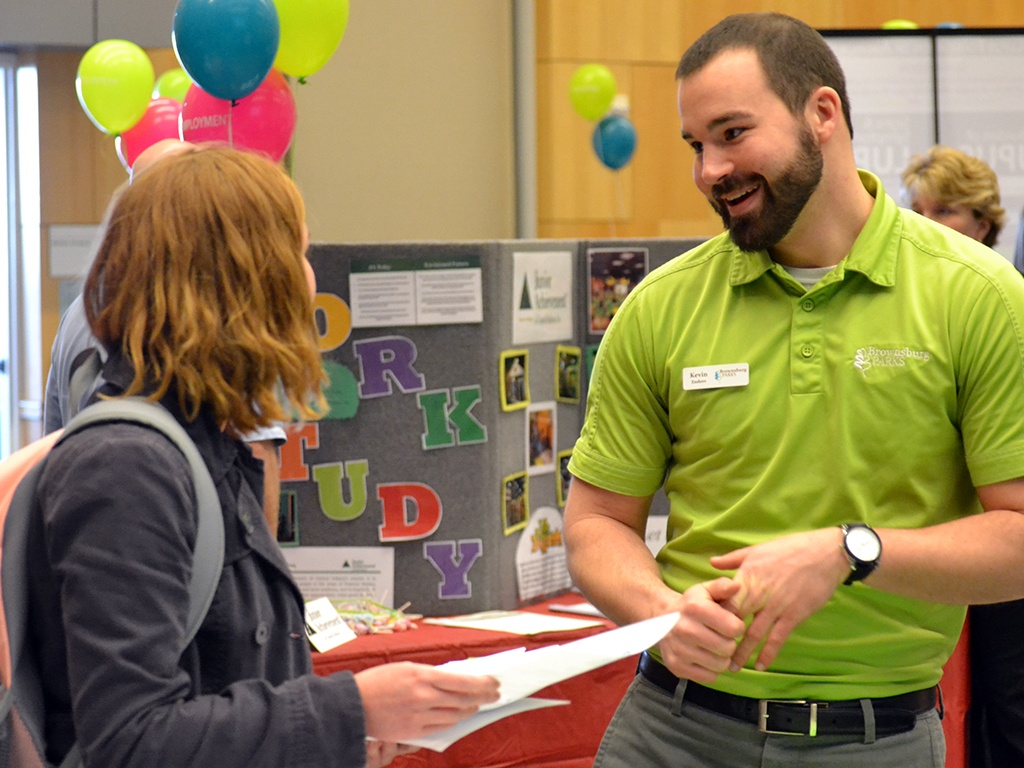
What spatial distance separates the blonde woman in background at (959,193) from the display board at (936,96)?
7.81ft

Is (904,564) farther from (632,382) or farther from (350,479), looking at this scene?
(350,479)

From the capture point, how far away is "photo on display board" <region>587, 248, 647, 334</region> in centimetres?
283

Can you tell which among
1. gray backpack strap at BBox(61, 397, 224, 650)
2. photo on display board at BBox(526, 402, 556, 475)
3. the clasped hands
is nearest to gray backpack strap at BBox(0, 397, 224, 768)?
gray backpack strap at BBox(61, 397, 224, 650)

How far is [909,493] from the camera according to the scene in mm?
1467

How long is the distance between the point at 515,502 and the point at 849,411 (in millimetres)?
A: 1290

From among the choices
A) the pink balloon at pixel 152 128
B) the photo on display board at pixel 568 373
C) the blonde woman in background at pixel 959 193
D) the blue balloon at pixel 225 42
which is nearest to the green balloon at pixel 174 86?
the pink balloon at pixel 152 128

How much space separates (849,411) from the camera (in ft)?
4.83

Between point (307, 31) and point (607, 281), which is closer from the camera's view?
point (607, 281)

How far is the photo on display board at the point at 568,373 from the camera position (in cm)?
279

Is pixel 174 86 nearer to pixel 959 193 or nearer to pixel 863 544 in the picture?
pixel 959 193

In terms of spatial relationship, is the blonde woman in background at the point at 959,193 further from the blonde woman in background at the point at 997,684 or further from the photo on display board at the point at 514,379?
the photo on display board at the point at 514,379

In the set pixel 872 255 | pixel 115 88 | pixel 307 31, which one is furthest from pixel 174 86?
pixel 872 255

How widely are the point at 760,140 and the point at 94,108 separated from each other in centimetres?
261

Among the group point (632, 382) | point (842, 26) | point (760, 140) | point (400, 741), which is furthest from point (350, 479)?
point (842, 26)
